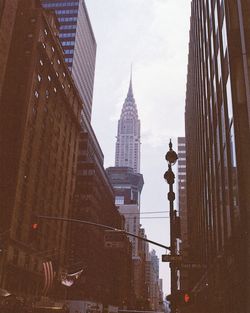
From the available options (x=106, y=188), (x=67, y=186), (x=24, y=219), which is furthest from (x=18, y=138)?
(x=106, y=188)

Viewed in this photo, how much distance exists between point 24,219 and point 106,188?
253 ft

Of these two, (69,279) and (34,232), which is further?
(69,279)

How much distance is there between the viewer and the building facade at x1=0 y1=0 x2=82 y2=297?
70250mm

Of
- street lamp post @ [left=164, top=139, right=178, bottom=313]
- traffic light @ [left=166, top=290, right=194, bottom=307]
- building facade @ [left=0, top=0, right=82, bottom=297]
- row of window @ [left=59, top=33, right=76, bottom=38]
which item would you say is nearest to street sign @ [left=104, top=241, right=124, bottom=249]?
street lamp post @ [left=164, top=139, right=178, bottom=313]

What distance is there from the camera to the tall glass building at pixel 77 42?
504ft

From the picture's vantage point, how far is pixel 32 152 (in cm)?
7775

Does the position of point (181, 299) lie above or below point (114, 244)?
below

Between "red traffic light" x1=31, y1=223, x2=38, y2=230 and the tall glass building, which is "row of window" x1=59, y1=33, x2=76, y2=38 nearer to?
the tall glass building

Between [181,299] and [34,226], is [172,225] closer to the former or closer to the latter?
[181,299]

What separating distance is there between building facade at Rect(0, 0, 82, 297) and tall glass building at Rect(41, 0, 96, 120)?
46487 mm

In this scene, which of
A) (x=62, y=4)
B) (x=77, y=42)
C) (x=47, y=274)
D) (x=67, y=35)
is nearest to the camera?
(x=47, y=274)

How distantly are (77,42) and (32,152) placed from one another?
9413 centimetres

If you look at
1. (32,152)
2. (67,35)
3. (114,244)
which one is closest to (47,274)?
(32,152)

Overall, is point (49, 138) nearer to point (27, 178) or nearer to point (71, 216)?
point (27, 178)
